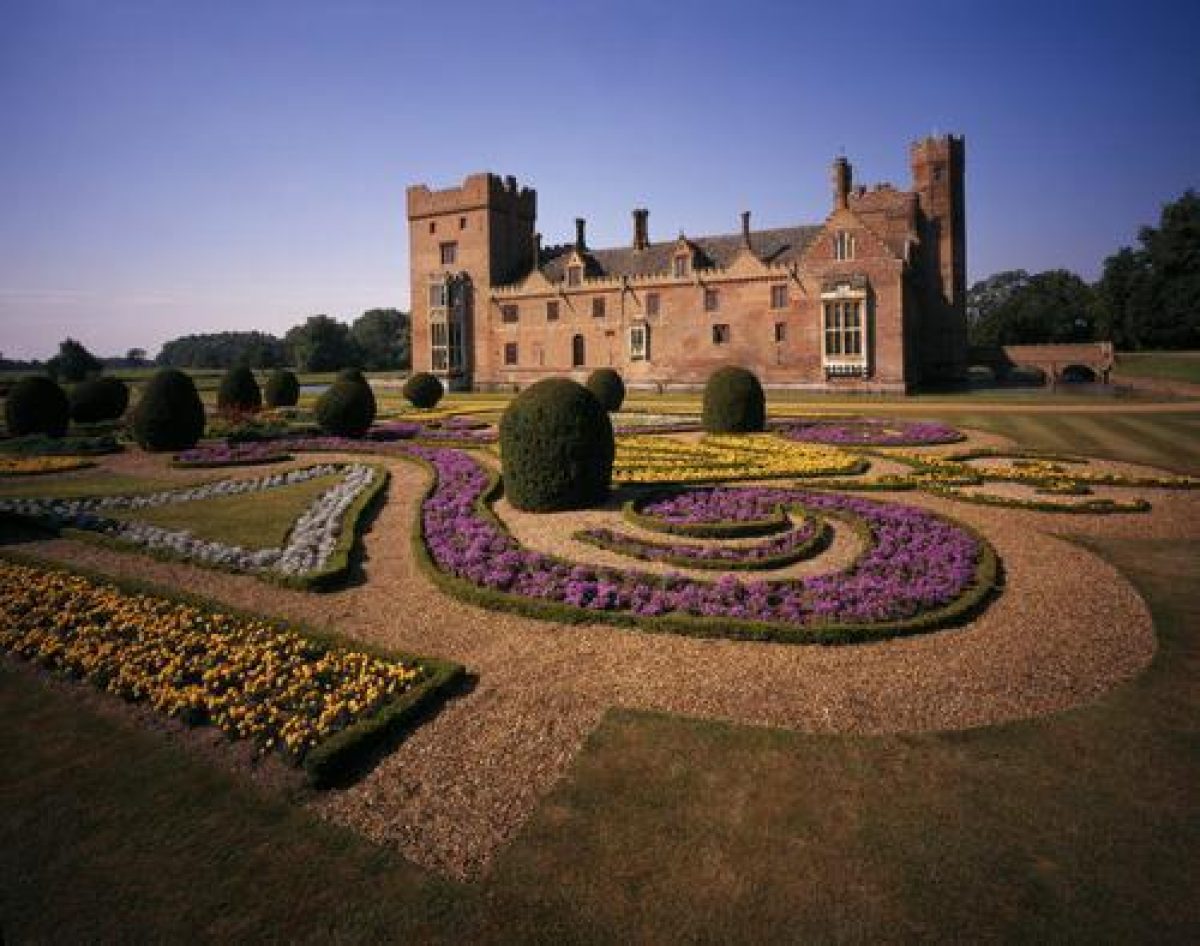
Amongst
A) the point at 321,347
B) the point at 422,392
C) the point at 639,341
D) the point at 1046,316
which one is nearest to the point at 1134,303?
the point at 1046,316

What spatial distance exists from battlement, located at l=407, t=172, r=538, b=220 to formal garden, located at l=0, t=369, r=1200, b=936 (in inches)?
1572

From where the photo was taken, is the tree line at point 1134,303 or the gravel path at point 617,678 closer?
the gravel path at point 617,678

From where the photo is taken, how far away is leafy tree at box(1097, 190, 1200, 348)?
211ft

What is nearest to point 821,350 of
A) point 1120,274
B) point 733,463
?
point 733,463

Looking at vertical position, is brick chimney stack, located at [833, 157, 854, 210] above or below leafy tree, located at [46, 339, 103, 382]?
above

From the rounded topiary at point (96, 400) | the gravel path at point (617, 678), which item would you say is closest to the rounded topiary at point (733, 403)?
the gravel path at point (617, 678)

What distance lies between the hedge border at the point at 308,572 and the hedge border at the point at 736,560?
13.1ft

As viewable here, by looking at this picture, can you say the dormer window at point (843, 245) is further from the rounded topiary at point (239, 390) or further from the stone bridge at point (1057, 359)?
the rounded topiary at point (239, 390)

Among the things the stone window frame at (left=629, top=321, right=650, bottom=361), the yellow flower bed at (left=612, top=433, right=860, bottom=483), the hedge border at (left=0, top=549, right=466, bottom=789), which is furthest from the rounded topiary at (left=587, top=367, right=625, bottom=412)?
the hedge border at (left=0, top=549, right=466, bottom=789)

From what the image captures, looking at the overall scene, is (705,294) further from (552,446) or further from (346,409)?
(552,446)

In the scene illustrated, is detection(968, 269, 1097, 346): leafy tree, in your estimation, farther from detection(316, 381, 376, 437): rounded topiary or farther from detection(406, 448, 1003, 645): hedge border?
detection(406, 448, 1003, 645): hedge border

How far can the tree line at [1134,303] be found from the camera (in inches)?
2562

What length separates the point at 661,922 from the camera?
4469 mm

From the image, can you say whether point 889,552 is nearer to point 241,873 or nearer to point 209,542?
point 241,873
